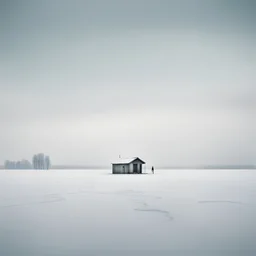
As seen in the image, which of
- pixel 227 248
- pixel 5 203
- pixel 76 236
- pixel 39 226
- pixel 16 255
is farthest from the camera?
pixel 5 203

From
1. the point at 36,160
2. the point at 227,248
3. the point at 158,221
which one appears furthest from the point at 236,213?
→ the point at 36,160

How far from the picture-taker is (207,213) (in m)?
14.8

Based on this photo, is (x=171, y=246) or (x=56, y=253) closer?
(x=56, y=253)

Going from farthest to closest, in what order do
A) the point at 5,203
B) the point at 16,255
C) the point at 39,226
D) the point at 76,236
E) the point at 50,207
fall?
the point at 5,203, the point at 50,207, the point at 39,226, the point at 76,236, the point at 16,255

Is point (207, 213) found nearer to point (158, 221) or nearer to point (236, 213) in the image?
point (236, 213)

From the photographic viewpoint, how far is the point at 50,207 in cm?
1667

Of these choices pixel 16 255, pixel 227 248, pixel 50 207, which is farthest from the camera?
pixel 50 207

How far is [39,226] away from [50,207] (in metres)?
4.94

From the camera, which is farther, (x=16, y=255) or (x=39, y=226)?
(x=39, y=226)

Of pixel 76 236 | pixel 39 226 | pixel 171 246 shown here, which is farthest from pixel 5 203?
pixel 171 246

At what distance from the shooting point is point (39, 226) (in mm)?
11828

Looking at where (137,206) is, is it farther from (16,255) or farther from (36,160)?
(36,160)

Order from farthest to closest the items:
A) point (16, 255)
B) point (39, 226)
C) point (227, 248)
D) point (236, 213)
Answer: point (236, 213)
point (39, 226)
point (227, 248)
point (16, 255)

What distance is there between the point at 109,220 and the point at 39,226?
9.92 feet
